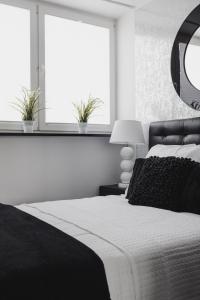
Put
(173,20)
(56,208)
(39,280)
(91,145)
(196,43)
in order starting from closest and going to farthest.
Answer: (39,280) < (56,208) < (196,43) < (173,20) < (91,145)

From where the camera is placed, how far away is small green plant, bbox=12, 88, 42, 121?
3.16m

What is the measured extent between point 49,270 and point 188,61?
93.7 inches

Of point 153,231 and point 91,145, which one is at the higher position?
point 91,145

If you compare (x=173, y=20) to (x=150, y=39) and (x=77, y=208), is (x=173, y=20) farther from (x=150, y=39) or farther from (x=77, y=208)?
(x=77, y=208)

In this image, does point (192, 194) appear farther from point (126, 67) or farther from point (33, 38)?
point (33, 38)

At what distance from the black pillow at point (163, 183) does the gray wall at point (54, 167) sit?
3.98 ft

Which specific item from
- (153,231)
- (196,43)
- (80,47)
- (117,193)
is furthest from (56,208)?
(80,47)

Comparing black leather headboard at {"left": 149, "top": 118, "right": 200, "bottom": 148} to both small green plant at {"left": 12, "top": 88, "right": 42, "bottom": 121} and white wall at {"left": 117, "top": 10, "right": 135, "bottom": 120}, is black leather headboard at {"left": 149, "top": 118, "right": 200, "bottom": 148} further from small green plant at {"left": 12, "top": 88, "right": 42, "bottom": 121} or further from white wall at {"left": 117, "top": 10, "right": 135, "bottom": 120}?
small green plant at {"left": 12, "top": 88, "right": 42, "bottom": 121}

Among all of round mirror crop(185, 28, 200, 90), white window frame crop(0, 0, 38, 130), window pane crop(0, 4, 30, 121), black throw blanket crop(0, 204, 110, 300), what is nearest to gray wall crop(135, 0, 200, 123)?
round mirror crop(185, 28, 200, 90)

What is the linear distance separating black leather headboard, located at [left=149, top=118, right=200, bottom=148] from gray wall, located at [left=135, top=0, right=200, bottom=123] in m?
0.13

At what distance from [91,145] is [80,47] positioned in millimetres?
1108

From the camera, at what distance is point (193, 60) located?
2877 mm

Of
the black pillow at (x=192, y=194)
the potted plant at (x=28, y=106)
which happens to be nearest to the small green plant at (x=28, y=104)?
the potted plant at (x=28, y=106)

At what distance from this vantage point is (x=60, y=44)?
3.52 meters
